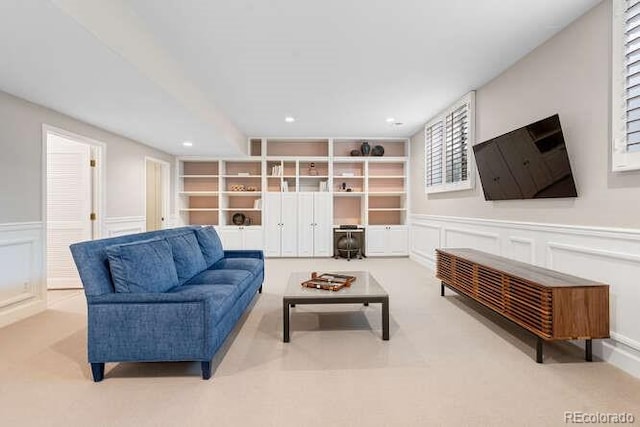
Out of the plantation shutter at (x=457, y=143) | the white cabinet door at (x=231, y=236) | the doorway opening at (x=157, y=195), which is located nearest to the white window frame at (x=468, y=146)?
Result: the plantation shutter at (x=457, y=143)

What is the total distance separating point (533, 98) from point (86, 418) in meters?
4.23

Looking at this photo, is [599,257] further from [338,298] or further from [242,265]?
[242,265]

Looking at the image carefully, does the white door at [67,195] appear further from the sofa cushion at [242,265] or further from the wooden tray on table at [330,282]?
the wooden tray on table at [330,282]

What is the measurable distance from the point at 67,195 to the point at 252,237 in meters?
3.41

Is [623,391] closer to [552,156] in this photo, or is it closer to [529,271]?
[529,271]

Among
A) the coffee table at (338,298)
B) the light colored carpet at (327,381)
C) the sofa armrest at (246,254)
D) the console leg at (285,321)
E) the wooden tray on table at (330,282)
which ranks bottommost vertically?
the light colored carpet at (327,381)

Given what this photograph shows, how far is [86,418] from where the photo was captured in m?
1.77

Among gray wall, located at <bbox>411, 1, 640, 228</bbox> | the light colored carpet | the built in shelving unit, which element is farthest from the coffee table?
the built in shelving unit

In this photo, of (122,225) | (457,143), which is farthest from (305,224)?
(457,143)

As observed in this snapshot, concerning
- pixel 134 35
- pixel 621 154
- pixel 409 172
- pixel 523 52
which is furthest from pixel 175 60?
pixel 409 172

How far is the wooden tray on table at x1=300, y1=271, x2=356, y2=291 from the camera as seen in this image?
296cm

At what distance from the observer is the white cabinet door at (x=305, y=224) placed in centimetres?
713

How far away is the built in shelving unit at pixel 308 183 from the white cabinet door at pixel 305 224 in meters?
0.04

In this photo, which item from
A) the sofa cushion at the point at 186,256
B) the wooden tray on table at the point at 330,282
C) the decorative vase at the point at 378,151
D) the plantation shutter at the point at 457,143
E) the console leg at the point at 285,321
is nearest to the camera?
the console leg at the point at 285,321
